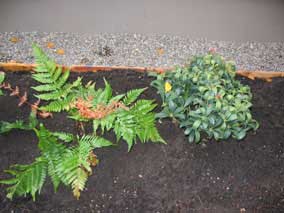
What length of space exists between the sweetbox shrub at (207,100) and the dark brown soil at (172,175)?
5.1 inches

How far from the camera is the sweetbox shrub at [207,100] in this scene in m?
2.09

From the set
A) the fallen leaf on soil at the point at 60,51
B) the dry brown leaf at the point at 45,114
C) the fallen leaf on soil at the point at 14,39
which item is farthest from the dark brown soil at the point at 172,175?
the fallen leaf on soil at the point at 14,39

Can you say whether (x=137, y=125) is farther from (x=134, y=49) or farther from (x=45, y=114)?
(x=134, y=49)

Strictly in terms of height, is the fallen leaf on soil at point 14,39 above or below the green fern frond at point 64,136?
Result: above

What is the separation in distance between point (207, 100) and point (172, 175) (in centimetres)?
52

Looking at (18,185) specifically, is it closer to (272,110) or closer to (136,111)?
(136,111)

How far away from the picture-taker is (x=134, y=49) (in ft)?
10.7

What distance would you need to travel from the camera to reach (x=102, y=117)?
2.16 meters

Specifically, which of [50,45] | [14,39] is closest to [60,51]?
[50,45]

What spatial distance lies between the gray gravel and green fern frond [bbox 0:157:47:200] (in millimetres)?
1301

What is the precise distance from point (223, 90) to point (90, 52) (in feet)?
4.83

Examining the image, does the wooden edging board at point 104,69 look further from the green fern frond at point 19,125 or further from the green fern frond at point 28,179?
the green fern frond at point 28,179

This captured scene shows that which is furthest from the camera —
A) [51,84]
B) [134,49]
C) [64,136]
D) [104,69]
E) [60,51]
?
[134,49]

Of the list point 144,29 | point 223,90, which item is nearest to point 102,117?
point 223,90
